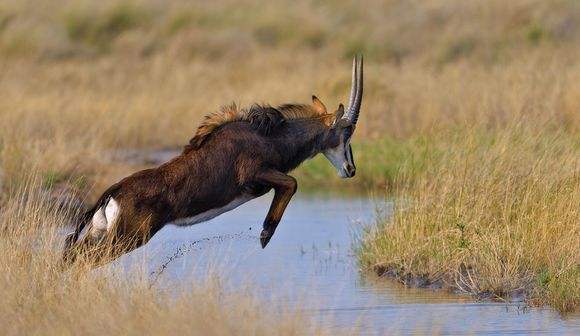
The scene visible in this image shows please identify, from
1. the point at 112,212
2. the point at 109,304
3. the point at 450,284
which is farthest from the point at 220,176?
the point at 450,284

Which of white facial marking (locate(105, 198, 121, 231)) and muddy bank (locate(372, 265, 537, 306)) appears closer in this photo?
white facial marking (locate(105, 198, 121, 231))

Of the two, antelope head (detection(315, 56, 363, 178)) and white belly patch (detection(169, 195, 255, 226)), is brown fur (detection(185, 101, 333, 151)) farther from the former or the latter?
white belly patch (detection(169, 195, 255, 226))

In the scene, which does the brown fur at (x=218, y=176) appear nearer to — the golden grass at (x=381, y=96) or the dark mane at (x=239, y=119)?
the dark mane at (x=239, y=119)

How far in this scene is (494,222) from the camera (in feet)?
36.6

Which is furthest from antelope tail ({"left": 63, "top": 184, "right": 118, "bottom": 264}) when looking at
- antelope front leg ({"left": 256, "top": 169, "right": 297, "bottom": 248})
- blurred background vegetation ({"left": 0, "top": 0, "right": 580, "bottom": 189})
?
blurred background vegetation ({"left": 0, "top": 0, "right": 580, "bottom": 189})

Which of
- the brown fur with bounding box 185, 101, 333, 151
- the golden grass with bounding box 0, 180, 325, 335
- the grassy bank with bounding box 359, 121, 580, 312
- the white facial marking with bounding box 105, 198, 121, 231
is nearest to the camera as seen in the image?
the golden grass with bounding box 0, 180, 325, 335

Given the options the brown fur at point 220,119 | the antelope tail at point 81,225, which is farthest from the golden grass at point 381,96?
the brown fur at point 220,119

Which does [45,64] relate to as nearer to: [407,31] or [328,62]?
[328,62]

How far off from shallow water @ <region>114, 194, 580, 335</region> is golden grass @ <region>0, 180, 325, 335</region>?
31 cm

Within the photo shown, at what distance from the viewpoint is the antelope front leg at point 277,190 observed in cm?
942

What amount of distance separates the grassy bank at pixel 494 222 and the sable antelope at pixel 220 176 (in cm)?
141

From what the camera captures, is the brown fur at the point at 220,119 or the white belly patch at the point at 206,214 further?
the brown fur at the point at 220,119

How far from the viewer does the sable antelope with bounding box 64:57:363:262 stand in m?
9.12

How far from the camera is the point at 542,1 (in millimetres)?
34875
